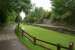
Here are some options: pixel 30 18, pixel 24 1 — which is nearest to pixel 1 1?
pixel 24 1

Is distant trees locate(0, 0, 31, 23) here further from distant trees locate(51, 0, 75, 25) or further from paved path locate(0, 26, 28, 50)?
paved path locate(0, 26, 28, 50)

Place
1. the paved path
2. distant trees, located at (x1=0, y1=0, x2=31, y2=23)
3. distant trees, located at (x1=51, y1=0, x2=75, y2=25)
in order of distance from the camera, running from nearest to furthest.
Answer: the paved path → distant trees, located at (x1=51, y1=0, x2=75, y2=25) → distant trees, located at (x1=0, y1=0, x2=31, y2=23)

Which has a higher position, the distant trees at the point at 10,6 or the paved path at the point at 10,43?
the distant trees at the point at 10,6

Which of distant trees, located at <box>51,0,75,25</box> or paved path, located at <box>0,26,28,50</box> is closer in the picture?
paved path, located at <box>0,26,28,50</box>

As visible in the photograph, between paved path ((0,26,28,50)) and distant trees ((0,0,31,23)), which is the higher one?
distant trees ((0,0,31,23))

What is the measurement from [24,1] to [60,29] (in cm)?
2042

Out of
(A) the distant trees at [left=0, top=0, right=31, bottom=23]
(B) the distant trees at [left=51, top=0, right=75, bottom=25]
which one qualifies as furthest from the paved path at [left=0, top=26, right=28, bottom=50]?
(B) the distant trees at [left=51, top=0, right=75, bottom=25]

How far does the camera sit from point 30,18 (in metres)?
84.9

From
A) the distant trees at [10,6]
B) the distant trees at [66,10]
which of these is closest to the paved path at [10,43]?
the distant trees at [10,6]

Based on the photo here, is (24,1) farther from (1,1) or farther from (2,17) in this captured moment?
(1,1)

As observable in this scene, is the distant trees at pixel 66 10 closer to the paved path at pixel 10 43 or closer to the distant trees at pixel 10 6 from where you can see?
the distant trees at pixel 10 6

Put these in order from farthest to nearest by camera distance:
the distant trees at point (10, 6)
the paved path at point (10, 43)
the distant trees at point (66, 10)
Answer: the distant trees at point (10, 6)
the distant trees at point (66, 10)
the paved path at point (10, 43)

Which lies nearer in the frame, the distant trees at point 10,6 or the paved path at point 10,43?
the paved path at point 10,43

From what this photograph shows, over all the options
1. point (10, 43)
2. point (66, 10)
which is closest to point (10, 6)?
point (66, 10)
